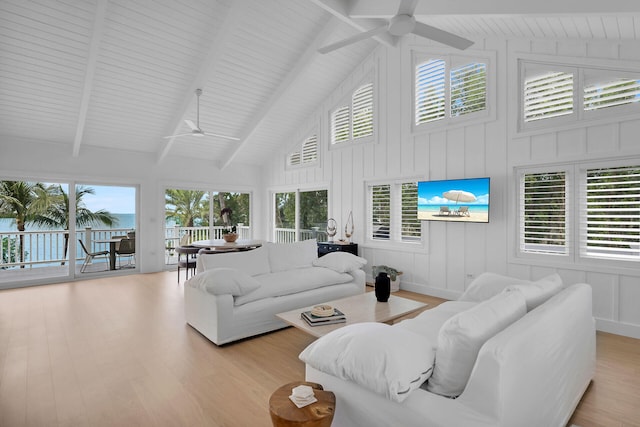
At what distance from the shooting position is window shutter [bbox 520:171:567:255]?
418 centimetres

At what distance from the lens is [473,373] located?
55.5 inches

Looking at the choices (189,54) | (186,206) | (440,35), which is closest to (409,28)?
(440,35)

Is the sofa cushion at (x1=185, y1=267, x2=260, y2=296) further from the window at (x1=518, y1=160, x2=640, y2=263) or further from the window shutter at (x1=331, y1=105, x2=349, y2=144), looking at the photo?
the window shutter at (x1=331, y1=105, x2=349, y2=144)

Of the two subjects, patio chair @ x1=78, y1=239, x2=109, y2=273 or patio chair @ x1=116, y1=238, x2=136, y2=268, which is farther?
patio chair @ x1=116, y1=238, x2=136, y2=268

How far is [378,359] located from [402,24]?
2.63m

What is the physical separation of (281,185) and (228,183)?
1351 millimetres

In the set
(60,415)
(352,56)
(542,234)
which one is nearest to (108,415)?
(60,415)

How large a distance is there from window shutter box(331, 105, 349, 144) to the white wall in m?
2.90

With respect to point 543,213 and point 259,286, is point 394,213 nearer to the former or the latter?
point 543,213

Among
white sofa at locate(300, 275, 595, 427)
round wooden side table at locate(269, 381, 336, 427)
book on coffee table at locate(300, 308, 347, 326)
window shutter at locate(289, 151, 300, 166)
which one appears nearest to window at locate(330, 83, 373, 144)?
window shutter at locate(289, 151, 300, 166)

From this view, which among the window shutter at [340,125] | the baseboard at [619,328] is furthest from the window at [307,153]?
the baseboard at [619,328]

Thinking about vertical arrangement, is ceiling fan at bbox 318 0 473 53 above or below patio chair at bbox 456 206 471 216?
above

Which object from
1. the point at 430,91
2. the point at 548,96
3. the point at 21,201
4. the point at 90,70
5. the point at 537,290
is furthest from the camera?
the point at 21,201

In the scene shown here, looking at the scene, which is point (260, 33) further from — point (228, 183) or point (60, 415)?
point (60, 415)
